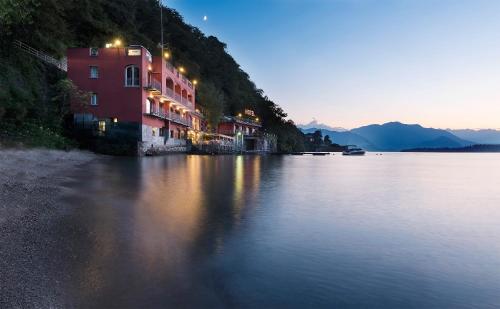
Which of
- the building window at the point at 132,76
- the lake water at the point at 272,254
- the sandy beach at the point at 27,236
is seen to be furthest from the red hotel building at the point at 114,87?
the lake water at the point at 272,254

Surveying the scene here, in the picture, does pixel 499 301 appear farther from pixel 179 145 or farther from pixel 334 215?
pixel 179 145

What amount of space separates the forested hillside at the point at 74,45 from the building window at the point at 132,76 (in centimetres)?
638

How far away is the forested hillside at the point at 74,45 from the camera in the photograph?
30031 mm

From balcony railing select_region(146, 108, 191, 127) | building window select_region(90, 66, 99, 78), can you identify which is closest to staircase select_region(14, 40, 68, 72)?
building window select_region(90, 66, 99, 78)

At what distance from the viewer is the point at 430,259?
24.6 ft

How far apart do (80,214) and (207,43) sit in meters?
110

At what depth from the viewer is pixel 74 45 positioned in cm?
4794

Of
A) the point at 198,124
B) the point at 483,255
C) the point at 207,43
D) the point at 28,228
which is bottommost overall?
the point at 483,255

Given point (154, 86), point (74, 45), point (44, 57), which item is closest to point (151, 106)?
point (154, 86)

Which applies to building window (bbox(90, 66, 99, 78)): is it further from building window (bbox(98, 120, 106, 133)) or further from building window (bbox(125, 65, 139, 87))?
building window (bbox(98, 120, 106, 133))

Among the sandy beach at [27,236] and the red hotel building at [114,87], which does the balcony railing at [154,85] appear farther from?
the sandy beach at [27,236]

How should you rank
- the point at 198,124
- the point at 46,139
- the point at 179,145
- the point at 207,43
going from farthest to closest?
1. the point at 207,43
2. the point at 198,124
3. the point at 179,145
4. the point at 46,139

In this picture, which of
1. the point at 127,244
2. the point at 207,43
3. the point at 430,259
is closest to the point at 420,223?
the point at 430,259

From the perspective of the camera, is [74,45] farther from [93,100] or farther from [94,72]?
[93,100]
